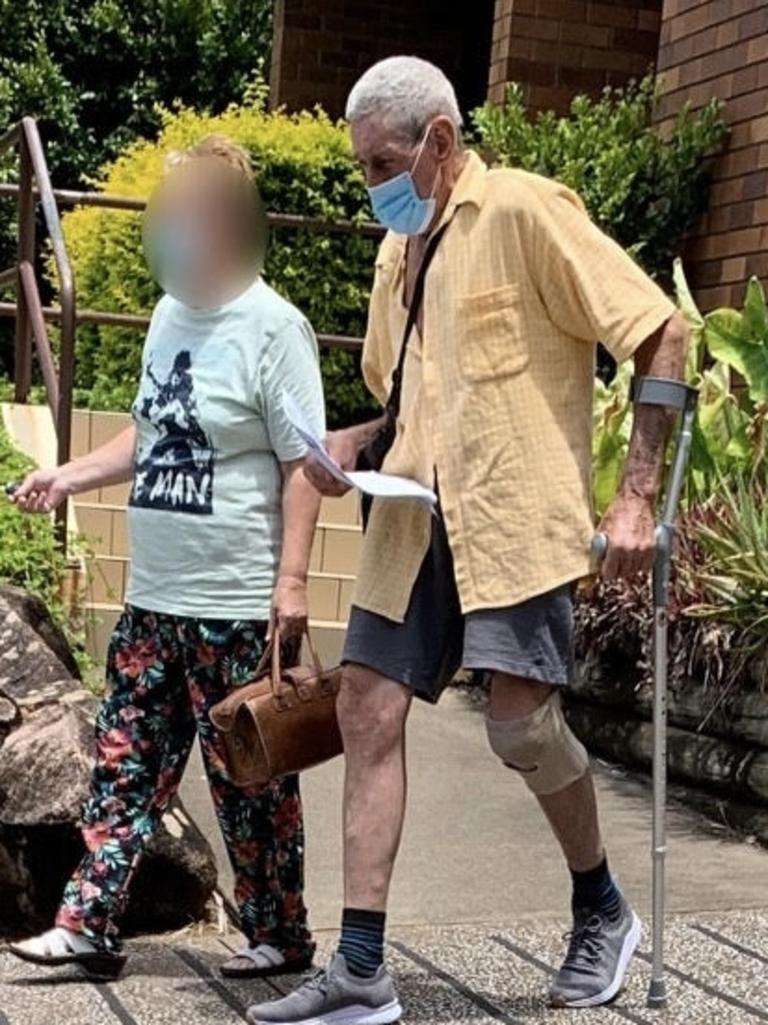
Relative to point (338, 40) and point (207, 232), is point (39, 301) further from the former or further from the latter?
point (338, 40)

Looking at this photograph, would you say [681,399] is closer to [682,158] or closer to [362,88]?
[362,88]

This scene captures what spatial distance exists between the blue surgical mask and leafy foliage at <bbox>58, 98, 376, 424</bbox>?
16.7 feet

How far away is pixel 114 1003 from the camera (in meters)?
3.71

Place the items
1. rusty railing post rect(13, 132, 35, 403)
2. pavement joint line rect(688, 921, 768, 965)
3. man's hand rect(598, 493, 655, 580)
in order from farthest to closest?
1. rusty railing post rect(13, 132, 35, 403)
2. pavement joint line rect(688, 921, 768, 965)
3. man's hand rect(598, 493, 655, 580)

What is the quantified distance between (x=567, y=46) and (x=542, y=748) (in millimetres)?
6657

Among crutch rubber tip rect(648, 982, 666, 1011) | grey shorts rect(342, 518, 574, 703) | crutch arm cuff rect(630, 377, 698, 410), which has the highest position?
crutch arm cuff rect(630, 377, 698, 410)

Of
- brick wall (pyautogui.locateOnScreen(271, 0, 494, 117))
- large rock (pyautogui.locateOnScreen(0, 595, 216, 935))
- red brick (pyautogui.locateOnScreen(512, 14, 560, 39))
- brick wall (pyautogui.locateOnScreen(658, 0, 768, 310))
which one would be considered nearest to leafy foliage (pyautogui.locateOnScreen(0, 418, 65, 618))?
large rock (pyautogui.locateOnScreen(0, 595, 216, 935))

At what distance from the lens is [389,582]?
3.61 meters

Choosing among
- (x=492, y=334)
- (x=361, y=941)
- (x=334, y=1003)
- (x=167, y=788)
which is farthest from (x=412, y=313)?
(x=334, y=1003)

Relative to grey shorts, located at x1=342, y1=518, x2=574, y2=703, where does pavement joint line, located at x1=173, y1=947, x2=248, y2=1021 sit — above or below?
below

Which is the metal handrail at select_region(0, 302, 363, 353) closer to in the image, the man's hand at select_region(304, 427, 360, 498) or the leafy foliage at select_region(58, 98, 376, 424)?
the leafy foliage at select_region(58, 98, 376, 424)

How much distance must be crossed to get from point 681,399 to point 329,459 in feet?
2.33

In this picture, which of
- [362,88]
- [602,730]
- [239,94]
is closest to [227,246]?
[362,88]

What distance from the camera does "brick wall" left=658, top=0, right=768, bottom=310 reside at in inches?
294
